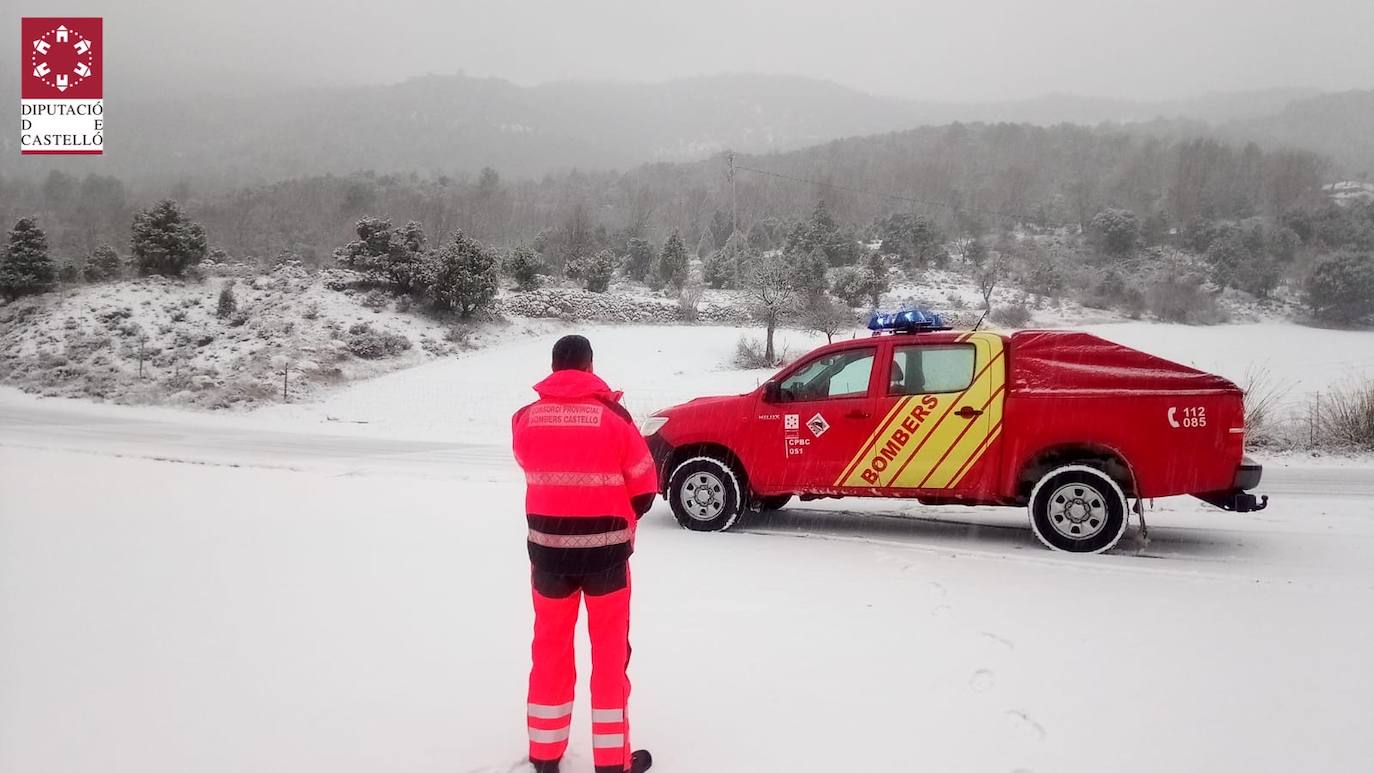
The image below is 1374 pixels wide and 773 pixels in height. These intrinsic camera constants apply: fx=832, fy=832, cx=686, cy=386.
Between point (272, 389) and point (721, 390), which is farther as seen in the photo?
point (272, 389)

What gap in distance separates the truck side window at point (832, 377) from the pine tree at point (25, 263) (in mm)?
34503

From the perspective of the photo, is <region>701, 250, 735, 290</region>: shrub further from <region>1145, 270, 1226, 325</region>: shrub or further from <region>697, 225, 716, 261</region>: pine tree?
<region>1145, 270, 1226, 325</region>: shrub

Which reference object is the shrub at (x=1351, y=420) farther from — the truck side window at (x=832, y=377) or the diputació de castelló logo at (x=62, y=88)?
the diputació de castelló logo at (x=62, y=88)

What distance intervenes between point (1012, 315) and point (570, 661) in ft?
81.2

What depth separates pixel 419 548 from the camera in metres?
6.66

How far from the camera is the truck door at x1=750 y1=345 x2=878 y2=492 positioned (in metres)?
6.93

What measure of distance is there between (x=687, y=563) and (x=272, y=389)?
2034 cm

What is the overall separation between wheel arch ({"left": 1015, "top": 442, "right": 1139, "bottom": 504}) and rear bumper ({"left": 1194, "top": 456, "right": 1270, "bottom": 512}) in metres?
0.49

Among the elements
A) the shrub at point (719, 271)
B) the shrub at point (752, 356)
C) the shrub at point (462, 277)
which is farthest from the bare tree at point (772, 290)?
the shrub at point (462, 277)

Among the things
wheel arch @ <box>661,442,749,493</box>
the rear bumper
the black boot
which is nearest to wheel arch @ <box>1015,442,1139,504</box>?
the rear bumper

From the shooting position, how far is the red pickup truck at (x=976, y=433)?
6078 millimetres

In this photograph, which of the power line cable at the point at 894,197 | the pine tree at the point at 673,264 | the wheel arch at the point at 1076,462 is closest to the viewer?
the wheel arch at the point at 1076,462

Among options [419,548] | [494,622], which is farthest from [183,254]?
Result: [494,622]

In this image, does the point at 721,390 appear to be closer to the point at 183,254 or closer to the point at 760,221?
the point at 183,254
